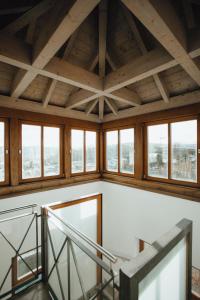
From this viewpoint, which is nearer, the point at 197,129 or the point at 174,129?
the point at 197,129

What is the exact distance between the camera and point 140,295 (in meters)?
1.06

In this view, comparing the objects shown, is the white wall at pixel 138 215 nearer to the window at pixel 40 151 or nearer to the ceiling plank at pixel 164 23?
the window at pixel 40 151

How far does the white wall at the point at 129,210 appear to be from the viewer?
301 centimetres

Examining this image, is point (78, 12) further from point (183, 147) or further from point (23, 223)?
point (23, 223)

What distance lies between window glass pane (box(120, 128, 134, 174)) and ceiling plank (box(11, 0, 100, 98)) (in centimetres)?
265

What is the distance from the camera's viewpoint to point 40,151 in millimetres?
3574

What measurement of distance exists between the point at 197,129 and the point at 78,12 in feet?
8.62

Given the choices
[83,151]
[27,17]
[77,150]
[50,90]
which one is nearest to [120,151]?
[83,151]

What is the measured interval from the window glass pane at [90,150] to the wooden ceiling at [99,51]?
108cm

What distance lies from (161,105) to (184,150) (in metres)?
1.00

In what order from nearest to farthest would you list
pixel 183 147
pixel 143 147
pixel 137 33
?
pixel 137 33 → pixel 183 147 → pixel 143 147

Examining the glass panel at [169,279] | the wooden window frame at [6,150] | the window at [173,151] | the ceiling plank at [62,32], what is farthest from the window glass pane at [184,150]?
the wooden window frame at [6,150]

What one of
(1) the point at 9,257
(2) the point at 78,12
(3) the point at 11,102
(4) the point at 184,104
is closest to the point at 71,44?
(2) the point at 78,12

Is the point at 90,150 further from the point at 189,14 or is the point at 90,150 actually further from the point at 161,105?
the point at 189,14
